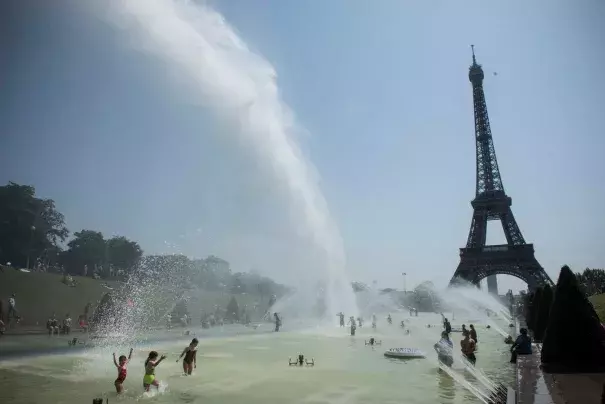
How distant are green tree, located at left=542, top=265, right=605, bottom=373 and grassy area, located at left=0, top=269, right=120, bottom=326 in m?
45.0

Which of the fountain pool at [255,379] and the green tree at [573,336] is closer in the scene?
the fountain pool at [255,379]

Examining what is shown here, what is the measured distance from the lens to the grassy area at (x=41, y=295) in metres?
44.2

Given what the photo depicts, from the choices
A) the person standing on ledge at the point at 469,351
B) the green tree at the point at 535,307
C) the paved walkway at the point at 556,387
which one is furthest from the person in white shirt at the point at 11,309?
the green tree at the point at 535,307

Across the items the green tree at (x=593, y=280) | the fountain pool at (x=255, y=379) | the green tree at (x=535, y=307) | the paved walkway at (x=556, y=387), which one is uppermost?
the green tree at (x=593, y=280)

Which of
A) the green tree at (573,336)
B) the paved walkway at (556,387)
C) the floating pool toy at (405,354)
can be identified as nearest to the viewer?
the paved walkway at (556,387)

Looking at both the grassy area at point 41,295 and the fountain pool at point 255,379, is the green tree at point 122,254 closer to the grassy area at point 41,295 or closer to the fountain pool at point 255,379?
the grassy area at point 41,295

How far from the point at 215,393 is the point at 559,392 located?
10198mm

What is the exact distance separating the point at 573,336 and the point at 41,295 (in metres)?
52.2

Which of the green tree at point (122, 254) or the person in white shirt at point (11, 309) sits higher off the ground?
the green tree at point (122, 254)

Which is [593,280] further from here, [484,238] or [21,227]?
[21,227]

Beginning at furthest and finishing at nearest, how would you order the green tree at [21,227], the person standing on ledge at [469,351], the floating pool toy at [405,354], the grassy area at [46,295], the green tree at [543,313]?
the green tree at [21,227] < the grassy area at [46,295] < the green tree at [543,313] < the floating pool toy at [405,354] < the person standing on ledge at [469,351]

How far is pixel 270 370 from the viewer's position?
63.4ft

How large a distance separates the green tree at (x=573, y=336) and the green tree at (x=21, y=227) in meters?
71.4

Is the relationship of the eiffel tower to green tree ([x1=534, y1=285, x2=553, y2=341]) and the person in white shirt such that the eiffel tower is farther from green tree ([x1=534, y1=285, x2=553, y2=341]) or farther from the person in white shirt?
the person in white shirt
